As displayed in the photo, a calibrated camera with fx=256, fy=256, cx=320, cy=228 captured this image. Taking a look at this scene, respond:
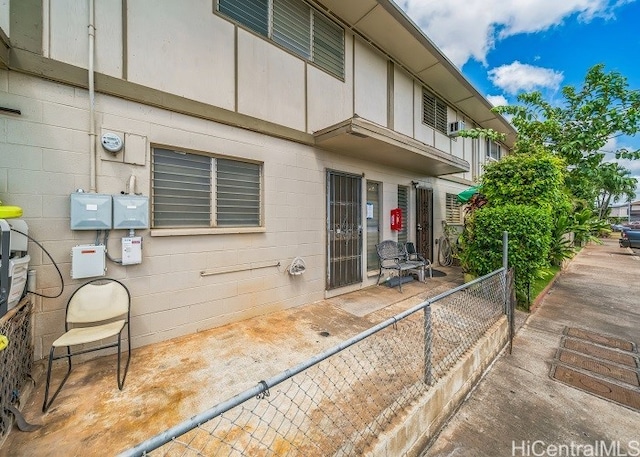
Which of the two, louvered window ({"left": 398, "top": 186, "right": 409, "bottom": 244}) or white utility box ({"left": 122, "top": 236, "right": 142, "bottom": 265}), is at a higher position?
louvered window ({"left": 398, "top": 186, "right": 409, "bottom": 244})

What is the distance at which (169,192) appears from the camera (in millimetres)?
3256

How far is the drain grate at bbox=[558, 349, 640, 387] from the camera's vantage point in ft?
8.89

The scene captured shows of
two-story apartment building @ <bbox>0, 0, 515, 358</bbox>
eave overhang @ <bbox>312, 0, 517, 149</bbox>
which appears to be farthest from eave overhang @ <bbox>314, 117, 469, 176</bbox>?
eave overhang @ <bbox>312, 0, 517, 149</bbox>

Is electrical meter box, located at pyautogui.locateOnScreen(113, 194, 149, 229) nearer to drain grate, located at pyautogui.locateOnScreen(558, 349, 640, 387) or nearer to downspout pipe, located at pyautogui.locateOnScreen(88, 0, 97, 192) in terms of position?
downspout pipe, located at pyautogui.locateOnScreen(88, 0, 97, 192)

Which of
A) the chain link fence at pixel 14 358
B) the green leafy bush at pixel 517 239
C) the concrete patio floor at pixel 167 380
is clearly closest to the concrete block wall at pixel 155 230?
the chain link fence at pixel 14 358

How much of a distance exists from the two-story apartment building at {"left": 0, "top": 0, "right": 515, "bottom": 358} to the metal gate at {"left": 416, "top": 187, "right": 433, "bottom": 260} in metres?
1.38

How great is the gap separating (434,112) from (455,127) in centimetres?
113

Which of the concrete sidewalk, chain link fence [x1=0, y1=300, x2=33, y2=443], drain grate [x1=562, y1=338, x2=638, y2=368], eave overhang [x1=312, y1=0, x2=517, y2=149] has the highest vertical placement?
eave overhang [x1=312, y1=0, x2=517, y2=149]

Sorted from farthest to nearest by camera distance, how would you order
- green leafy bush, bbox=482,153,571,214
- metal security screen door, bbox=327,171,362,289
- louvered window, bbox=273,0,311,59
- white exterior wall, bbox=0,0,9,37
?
1. metal security screen door, bbox=327,171,362,289
2. green leafy bush, bbox=482,153,571,214
3. louvered window, bbox=273,0,311,59
4. white exterior wall, bbox=0,0,9,37

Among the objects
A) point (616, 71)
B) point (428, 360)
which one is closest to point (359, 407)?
point (428, 360)

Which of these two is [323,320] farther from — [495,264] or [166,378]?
[495,264]

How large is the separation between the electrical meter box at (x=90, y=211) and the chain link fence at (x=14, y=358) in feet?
2.67

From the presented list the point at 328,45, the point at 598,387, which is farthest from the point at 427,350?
the point at 328,45

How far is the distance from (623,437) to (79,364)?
4913 mm
